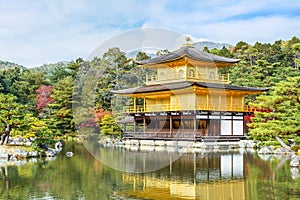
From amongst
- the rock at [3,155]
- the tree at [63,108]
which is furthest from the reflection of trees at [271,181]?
the tree at [63,108]

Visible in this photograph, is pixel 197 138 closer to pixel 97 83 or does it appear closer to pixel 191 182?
pixel 191 182

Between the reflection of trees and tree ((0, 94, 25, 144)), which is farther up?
tree ((0, 94, 25, 144))

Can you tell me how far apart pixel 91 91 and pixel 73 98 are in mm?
1752

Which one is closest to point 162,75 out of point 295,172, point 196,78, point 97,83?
point 196,78

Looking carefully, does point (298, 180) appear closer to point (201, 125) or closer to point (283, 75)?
point (201, 125)

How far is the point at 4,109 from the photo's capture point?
18109 millimetres

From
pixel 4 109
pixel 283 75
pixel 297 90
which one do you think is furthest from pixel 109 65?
pixel 297 90

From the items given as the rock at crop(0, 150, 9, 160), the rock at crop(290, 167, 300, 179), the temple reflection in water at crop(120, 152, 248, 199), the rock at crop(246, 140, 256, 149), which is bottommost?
the temple reflection in water at crop(120, 152, 248, 199)

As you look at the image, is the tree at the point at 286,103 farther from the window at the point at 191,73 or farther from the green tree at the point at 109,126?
the green tree at the point at 109,126

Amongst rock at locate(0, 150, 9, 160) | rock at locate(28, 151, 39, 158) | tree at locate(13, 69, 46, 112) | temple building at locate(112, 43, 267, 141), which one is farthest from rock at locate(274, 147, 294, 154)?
tree at locate(13, 69, 46, 112)

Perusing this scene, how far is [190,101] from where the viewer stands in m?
25.1

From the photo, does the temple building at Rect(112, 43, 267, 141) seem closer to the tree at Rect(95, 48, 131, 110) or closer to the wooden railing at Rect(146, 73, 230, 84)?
the wooden railing at Rect(146, 73, 230, 84)

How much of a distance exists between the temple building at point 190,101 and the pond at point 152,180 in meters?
8.42

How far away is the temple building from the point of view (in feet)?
79.9
